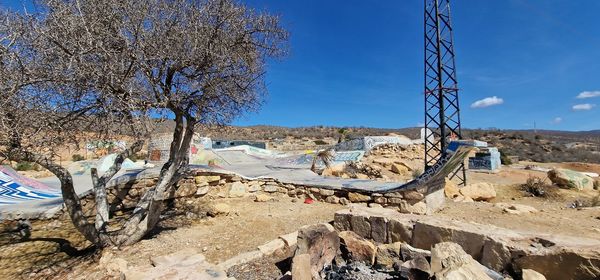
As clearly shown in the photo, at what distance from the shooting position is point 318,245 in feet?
11.9

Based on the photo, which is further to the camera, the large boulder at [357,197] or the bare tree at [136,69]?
the large boulder at [357,197]

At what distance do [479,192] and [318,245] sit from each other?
7023mm

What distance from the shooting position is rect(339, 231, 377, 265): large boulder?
380cm

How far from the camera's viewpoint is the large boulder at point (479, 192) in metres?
8.58

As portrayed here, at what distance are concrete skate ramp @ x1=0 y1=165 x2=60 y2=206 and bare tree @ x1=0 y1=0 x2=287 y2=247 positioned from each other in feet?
11.7

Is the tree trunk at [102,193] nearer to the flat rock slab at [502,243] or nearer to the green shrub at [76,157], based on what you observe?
the flat rock slab at [502,243]

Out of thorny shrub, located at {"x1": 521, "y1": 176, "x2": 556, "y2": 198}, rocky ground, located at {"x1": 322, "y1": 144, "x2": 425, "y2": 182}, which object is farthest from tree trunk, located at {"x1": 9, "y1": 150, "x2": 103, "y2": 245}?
thorny shrub, located at {"x1": 521, "y1": 176, "x2": 556, "y2": 198}

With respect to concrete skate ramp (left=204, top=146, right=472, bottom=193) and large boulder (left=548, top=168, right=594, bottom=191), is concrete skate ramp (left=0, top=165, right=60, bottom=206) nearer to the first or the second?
concrete skate ramp (left=204, top=146, right=472, bottom=193)

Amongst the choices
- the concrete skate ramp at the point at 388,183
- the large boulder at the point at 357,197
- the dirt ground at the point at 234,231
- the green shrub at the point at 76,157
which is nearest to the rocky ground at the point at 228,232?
the dirt ground at the point at 234,231

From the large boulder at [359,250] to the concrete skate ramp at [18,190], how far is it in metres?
6.93

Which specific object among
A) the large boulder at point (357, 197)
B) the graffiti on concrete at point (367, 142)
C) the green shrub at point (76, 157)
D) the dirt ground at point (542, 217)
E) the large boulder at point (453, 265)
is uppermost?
Answer: the graffiti on concrete at point (367, 142)

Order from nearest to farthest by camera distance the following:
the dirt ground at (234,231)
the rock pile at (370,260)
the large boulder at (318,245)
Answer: the rock pile at (370,260) → the large boulder at (318,245) → the dirt ground at (234,231)

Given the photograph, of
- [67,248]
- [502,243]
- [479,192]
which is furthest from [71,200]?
[479,192]

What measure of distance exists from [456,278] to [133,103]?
4.13 meters
